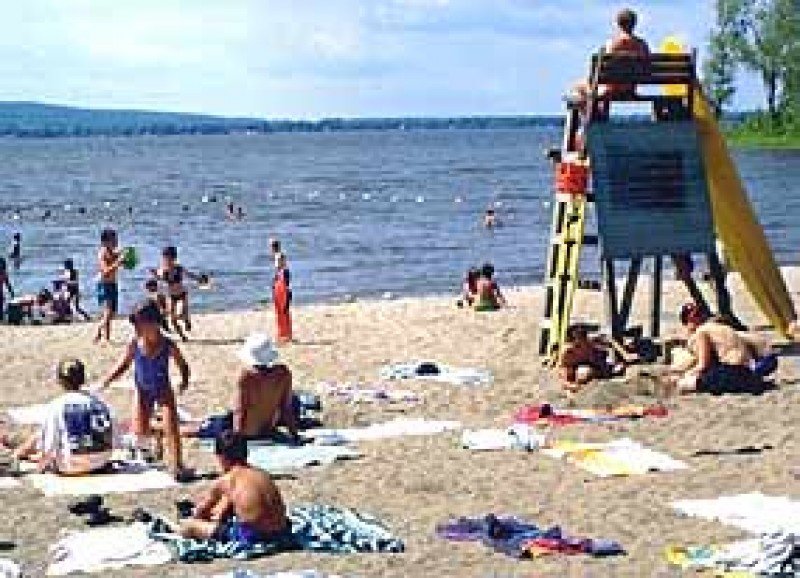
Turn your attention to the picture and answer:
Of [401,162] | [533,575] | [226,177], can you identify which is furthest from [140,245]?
[401,162]

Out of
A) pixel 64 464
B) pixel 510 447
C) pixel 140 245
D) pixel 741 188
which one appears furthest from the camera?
pixel 140 245

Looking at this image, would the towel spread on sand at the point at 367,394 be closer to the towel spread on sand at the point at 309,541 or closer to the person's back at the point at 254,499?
the towel spread on sand at the point at 309,541

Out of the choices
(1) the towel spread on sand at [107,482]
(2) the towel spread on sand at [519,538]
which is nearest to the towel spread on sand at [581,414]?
(2) the towel spread on sand at [519,538]

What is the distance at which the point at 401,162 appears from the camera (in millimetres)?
113250

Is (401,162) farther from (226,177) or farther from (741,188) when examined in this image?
(741,188)

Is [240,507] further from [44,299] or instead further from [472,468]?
[44,299]

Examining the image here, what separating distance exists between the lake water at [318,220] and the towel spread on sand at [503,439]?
1642 centimetres

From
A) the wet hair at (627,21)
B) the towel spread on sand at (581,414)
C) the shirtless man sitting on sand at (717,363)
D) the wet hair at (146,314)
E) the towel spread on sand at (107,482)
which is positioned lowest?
the towel spread on sand at (107,482)

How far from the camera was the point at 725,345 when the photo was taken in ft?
45.5

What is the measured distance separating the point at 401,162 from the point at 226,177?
2421 cm

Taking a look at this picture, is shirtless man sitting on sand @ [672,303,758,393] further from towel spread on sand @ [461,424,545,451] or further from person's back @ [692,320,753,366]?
towel spread on sand @ [461,424,545,451]

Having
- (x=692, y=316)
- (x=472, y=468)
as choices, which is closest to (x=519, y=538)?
(x=472, y=468)

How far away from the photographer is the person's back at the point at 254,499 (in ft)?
29.0

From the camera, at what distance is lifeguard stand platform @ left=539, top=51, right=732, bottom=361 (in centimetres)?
1538
